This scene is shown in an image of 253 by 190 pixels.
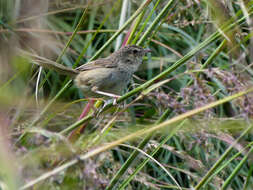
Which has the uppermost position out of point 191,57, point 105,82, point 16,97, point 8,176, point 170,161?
point 191,57

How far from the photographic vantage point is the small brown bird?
281cm

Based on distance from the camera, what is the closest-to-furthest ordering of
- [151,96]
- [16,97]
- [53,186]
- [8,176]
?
[8,176], [53,186], [151,96], [16,97]

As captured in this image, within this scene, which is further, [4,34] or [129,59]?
[4,34]

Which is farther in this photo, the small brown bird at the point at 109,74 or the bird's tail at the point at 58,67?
the small brown bird at the point at 109,74

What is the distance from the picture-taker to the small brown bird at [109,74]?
281 cm

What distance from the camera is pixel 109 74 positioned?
9.45 feet

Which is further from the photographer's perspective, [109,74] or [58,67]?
[109,74]

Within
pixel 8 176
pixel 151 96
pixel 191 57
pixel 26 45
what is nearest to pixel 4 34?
pixel 26 45

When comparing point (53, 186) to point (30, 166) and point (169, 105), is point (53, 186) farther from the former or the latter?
point (169, 105)

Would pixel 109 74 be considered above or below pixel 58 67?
below

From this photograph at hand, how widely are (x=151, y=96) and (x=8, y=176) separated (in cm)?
77

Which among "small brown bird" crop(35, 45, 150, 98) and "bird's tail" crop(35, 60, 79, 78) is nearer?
"bird's tail" crop(35, 60, 79, 78)

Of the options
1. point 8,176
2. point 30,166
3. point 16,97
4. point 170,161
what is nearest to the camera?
point 8,176

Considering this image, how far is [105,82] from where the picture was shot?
2848 mm
